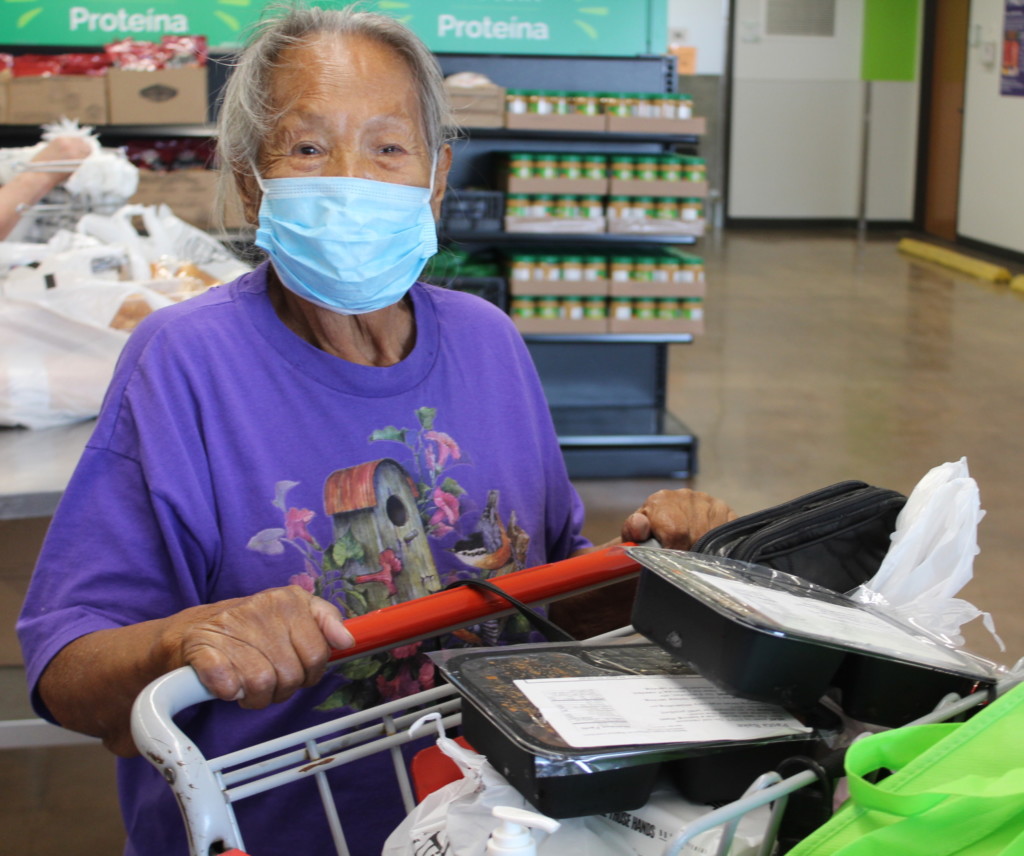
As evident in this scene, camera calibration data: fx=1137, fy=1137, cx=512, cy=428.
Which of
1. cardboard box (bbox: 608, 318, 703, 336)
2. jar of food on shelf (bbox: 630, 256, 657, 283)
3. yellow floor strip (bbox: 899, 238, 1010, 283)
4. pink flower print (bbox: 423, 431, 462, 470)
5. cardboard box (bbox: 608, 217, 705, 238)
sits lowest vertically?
yellow floor strip (bbox: 899, 238, 1010, 283)

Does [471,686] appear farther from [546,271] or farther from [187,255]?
[546,271]

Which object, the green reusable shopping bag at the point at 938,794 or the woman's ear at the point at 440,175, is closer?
the green reusable shopping bag at the point at 938,794

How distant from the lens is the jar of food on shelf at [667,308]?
5.44 m

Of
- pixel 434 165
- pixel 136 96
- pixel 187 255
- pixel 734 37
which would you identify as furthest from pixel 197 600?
pixel 734 37

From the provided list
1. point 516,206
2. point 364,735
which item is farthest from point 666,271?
point 364,735

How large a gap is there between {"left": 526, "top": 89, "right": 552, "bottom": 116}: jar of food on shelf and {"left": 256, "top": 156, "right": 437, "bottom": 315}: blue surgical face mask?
12.2ft

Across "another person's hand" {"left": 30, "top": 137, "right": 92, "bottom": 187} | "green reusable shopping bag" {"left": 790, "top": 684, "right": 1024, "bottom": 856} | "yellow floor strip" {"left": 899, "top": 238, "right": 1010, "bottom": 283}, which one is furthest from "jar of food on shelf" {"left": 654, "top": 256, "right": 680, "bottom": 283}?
"yellow floor strip" {"left": 899, "top": 238, "right": 1010, "bottom": 283}

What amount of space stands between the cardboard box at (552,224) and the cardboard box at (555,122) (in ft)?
1.35

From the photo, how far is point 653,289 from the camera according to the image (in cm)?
534

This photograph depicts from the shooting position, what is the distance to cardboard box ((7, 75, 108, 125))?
464cm

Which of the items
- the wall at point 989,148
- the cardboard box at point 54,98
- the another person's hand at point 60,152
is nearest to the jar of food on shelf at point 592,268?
the cardboard box at point 54,98

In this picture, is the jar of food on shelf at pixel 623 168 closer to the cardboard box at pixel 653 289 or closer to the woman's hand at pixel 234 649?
the cardboard box at pixel 653 289

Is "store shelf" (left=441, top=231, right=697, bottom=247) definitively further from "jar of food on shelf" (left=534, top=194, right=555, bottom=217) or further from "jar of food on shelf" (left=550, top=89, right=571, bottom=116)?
"jar of food on shelf" (left=550, top=89, right=571, bottom=116)

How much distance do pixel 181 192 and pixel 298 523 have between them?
3392 mm
